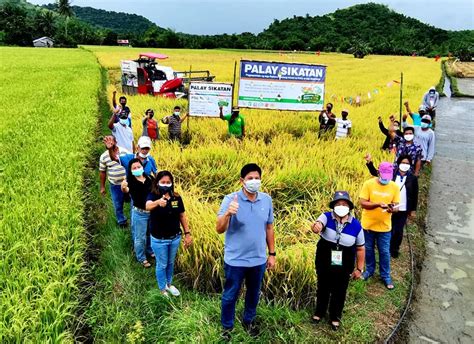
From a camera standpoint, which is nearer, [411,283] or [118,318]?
[118,318]

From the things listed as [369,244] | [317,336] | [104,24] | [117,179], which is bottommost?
[317,336]

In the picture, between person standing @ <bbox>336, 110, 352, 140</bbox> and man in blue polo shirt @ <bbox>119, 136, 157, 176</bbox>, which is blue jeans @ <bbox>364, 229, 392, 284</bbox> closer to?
man in blue polo shirt @ <bbox>119, 136, 157, 176</bbox>

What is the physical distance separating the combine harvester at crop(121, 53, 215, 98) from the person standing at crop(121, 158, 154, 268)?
12.3m

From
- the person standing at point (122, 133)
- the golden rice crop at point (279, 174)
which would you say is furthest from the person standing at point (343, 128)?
the person standing at point (122, 133)

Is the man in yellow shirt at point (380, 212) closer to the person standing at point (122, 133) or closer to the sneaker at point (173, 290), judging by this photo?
the sneaker at point (173, 290)

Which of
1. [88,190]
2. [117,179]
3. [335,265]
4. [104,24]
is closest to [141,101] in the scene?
[88,190]

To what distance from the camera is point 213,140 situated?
371 inches

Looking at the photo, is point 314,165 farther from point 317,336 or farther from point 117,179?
point 317,336

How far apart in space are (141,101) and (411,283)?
12.3 metres

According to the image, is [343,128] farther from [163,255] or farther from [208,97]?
[163,255]

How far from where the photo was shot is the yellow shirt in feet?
14.5

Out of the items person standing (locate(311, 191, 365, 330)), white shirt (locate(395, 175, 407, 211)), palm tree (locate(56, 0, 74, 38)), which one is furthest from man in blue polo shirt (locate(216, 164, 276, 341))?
palm tree (locate(56, 0, 74, 38))

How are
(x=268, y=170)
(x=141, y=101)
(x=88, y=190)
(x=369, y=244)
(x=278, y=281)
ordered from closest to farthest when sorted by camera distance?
1. (x=278, y=281)
2. (x=369, y=244)
3. (x=88, y=190)
4. (x=268, y=170)
5. (x=141, y=101)

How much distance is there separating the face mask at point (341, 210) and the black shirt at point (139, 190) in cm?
202
